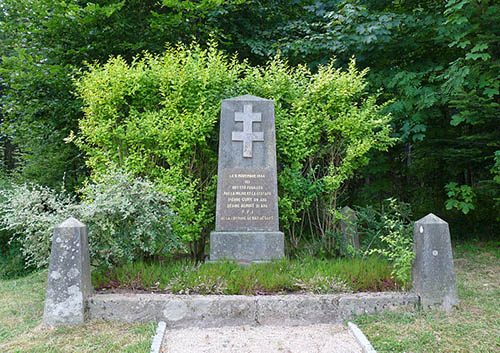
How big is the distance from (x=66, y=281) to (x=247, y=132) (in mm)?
3380

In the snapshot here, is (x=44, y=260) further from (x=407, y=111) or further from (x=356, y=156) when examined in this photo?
(x=407, y=111)

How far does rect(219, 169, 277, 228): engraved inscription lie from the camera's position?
19.8 ft

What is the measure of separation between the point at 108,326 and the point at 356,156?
15.4ft

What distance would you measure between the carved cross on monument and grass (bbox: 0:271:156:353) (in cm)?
308

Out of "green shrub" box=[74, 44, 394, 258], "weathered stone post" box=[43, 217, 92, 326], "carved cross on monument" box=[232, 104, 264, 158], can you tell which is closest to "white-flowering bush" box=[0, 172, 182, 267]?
"weathered stone post" box=[43, 217, 92, 326]

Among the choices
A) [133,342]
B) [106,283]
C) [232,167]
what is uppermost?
[232,167]

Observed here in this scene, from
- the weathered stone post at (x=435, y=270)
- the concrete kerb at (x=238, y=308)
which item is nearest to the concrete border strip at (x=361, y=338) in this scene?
the concrete kerb at (x=238, y=308)

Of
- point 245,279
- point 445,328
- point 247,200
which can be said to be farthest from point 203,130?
point 445,328

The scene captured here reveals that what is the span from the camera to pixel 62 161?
34.0 feet

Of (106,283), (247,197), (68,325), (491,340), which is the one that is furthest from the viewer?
(247,197)

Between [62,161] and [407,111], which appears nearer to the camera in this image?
[407,111]

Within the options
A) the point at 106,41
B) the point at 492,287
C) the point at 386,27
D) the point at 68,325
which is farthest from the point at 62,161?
the point at 492,287

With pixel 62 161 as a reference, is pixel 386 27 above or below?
above

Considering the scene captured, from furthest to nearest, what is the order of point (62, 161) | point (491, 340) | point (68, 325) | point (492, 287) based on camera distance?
1. point (62, 161)
2. point (492, 287)
3. point (68, 325)
4. point (491, 340)
